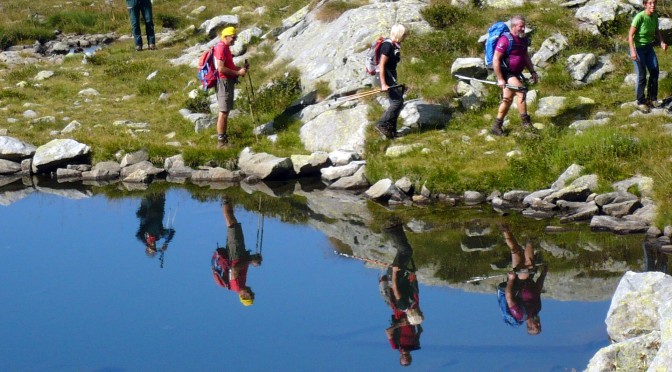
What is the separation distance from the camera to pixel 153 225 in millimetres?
19547

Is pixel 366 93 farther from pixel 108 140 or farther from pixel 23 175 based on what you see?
pixel 23 175

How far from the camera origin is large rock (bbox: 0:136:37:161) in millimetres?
23219

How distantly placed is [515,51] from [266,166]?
5560 millimetres

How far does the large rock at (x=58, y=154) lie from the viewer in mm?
22891

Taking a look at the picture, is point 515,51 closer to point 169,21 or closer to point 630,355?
point 630,355

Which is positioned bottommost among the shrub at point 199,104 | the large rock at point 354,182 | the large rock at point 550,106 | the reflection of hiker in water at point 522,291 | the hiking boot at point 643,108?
the large rock at point 354,182

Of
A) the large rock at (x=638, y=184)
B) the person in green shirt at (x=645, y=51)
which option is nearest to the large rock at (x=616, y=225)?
the large rock at (x=638, y=184)

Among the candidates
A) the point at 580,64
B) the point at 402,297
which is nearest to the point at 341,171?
the point at 580,64

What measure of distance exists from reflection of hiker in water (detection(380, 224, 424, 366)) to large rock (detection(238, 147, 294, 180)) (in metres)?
4.17

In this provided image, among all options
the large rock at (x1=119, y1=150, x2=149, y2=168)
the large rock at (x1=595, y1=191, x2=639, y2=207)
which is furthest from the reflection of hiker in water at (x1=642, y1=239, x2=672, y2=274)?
the large rock at (x1=119, y1=150, x2=149, y2=168)

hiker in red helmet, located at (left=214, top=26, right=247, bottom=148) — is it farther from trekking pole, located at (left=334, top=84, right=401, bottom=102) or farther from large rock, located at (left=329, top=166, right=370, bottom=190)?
large rock, located at (left=329, top=166, right=370, bottom=190)

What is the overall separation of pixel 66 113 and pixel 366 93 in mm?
8761

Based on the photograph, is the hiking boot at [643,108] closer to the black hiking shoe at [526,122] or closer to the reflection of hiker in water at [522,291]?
the black hiking shoe at [526,122]

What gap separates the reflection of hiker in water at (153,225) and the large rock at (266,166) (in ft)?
6.15
